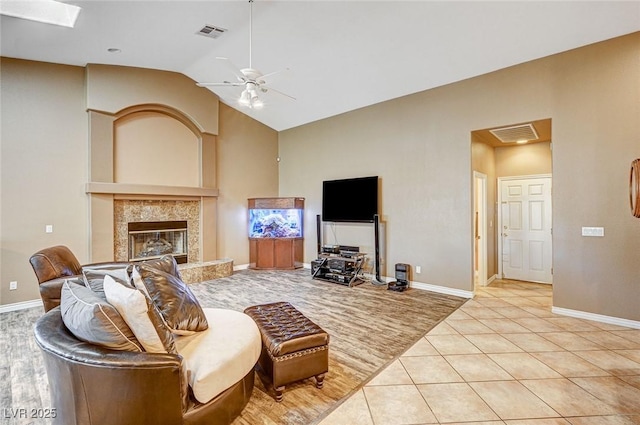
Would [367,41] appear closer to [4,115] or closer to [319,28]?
[319,28]

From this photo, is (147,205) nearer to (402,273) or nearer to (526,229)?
(402,273)

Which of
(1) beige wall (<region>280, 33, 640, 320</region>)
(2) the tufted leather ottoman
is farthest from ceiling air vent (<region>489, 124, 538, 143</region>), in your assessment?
(2) the tufted leather ottoman

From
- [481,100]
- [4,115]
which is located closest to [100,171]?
[4,115]

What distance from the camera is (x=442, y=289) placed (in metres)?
5.16

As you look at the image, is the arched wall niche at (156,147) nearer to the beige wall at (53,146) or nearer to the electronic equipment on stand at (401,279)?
the beige wall at (53,146)

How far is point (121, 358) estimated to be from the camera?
1464 millimetres

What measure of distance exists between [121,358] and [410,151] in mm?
5233

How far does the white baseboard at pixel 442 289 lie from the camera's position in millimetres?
4906

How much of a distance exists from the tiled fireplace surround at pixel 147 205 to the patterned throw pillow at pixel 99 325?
4.12 meters

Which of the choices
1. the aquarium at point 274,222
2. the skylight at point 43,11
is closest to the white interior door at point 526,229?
the aquarium at point 274,222

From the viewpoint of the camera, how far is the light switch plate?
12.6ft

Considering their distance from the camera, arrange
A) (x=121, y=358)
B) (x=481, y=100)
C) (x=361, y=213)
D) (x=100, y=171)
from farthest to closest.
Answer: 1. (x=361, y=213)
2. (x=100, y=171)
3. (x=481, y=100)
4. (x=121, y=358)

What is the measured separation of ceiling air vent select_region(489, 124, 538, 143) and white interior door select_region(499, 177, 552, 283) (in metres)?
0.99

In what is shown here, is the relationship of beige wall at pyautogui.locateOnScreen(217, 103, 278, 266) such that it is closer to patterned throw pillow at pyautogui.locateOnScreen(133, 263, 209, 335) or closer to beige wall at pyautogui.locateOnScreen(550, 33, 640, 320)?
patterned throw pillow at pyautogui.locateOnScreen(133, 263, 209, 335)
